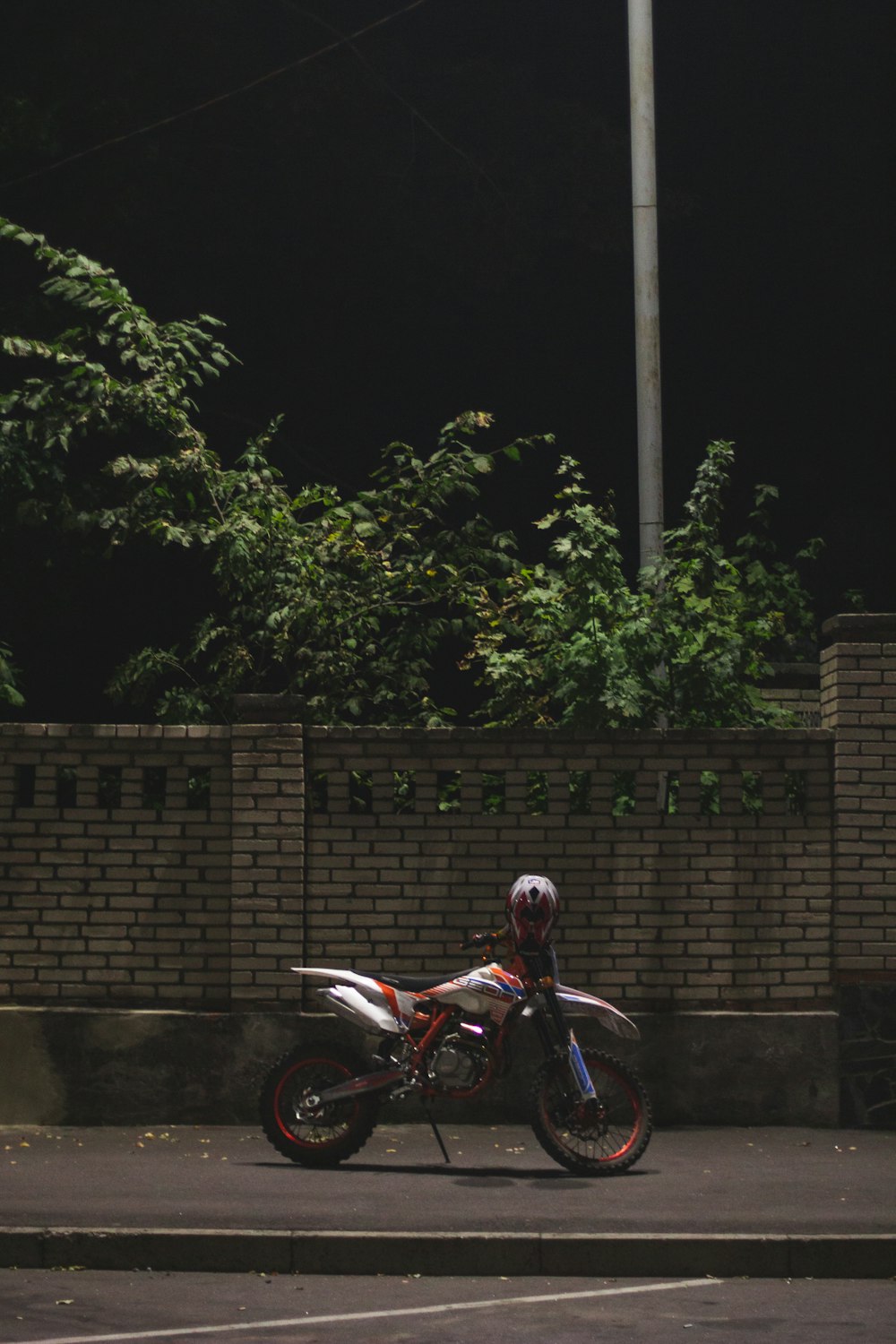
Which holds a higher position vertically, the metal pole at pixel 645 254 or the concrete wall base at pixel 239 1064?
the metal pole at pixel 645 254

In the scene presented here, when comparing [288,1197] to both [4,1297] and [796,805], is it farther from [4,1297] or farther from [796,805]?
[796,805]

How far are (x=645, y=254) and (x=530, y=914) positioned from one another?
208 inches

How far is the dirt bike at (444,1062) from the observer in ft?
29.3

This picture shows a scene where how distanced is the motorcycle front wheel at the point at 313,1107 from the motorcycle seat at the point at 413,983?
1.33ft

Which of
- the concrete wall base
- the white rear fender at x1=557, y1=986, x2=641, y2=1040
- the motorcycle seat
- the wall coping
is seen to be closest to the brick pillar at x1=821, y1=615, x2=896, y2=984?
the wall coping

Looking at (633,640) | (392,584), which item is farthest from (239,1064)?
(392,584)

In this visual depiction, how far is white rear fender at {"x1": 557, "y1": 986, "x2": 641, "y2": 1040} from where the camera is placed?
900 cm

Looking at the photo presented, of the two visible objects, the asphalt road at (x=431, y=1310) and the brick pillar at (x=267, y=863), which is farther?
the brick pillar at (x=267, y=863)

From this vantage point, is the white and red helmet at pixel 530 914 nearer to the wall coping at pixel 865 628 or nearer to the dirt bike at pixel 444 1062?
→ the dirt bike at pixel 444 1062

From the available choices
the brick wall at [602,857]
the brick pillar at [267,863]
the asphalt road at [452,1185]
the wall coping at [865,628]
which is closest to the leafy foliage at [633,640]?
the brick wall at [602,857]

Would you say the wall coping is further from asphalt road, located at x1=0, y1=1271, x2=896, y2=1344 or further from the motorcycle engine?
asphalt road, located at x1=0, y1=1271, x2=896, y2=1344

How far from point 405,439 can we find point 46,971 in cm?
1048

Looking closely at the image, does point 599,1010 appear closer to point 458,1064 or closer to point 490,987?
point 490,987

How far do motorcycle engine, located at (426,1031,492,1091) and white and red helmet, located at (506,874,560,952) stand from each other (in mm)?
545
